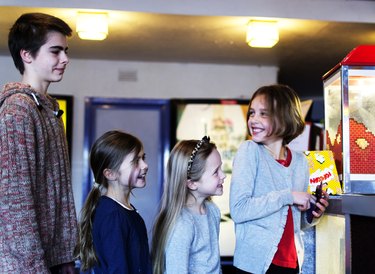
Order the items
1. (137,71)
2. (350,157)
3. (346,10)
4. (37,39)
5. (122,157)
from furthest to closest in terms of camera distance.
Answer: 1. (137,71)
2. (346,10)
3. (122,157)
4. (350,157)
5. (37,39)

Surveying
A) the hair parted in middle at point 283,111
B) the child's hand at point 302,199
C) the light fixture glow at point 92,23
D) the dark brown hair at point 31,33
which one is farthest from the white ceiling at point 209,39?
the child's hand at point 302,199

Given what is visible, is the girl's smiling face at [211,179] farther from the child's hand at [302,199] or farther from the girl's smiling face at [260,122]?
the child's hand at [302,199]

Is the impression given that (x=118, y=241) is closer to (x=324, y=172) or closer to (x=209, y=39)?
(x=324, y=172)

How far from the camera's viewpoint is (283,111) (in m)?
2.05

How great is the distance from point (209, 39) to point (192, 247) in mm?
2863

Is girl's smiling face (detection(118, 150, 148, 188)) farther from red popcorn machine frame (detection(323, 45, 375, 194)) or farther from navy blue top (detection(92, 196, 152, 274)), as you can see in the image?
red popcorn machine frame (detection(323, 45, 375, 194))

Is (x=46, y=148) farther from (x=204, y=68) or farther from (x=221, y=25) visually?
(x=204, y=68)

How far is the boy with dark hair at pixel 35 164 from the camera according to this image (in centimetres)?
144

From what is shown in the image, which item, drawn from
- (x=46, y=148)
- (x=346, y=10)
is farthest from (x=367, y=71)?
(x=346, y=10)

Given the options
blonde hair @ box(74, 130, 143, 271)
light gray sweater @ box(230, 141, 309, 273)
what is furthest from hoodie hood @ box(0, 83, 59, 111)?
light gray sweater @ box(230, 141, 309, 273)

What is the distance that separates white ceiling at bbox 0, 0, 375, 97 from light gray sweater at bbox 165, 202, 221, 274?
7.19 feet

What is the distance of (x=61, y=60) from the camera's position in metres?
1.71

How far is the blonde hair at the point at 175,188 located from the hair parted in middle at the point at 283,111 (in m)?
0.28

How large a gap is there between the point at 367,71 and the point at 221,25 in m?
2.36
